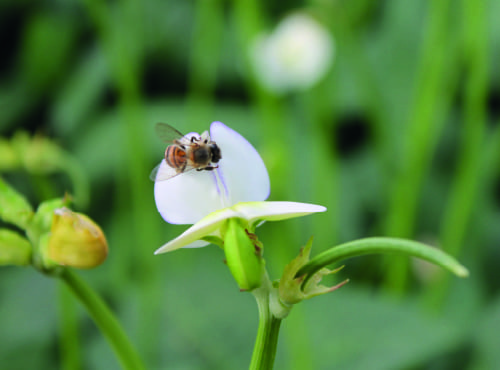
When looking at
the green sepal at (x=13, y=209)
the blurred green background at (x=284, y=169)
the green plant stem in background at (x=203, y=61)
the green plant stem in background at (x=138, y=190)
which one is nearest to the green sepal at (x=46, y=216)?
the green sepal at (x=13, y=209)

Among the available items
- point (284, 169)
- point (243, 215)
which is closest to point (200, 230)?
point (243, 215)

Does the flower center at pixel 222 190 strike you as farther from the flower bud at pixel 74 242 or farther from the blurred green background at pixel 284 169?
the blurred green background at pixel 284 169

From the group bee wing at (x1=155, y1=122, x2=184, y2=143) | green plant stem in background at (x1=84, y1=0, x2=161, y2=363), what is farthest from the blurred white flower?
bee wing at (x1=155, y1=122, x2=184, y2=143)

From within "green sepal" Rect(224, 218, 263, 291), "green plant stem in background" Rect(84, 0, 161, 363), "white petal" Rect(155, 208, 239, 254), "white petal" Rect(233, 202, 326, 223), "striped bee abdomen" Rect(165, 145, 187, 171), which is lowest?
"green plant stem in background" Rect(84, 0, 161, 363)

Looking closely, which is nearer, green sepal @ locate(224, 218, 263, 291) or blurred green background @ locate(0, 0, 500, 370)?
green sepal @ locate(224, 218, 263, 291)

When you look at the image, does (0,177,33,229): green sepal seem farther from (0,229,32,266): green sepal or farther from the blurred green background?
the blurred green background

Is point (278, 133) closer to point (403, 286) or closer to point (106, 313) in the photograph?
point (403, 286)
